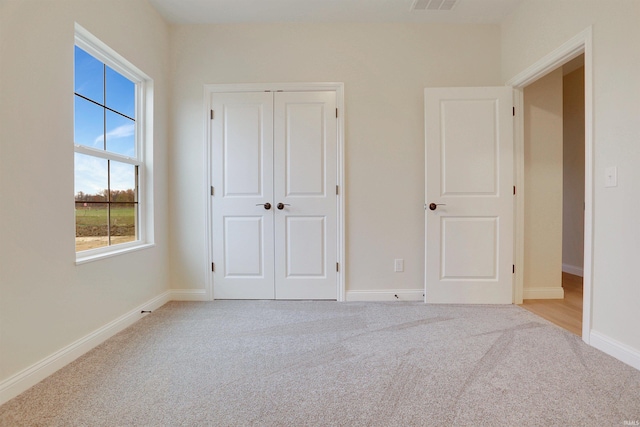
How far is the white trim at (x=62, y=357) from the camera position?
1.46m

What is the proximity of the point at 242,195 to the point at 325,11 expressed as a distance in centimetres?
189

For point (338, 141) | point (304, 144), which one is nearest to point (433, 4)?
point (338, 141)

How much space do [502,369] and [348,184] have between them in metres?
1.88

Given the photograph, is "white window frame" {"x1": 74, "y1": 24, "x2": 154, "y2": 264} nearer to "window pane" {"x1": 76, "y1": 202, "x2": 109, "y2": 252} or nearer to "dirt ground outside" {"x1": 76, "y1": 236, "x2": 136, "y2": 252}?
"dirt ground outside" {"x1": 76, "y1": 236, "x2": 136, "y2": 252}

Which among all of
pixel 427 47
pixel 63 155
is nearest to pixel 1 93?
pixel 63 155

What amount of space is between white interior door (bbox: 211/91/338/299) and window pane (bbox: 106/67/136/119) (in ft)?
2.29

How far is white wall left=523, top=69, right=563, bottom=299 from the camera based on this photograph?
2.93m

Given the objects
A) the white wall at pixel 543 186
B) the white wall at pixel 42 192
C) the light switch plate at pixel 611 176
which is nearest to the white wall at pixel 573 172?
the white wall at pixel 543 186

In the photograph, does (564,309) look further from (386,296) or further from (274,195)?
(274,195)

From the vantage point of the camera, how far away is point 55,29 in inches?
68.1

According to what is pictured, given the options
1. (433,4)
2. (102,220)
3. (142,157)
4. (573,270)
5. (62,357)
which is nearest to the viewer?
(62,357)

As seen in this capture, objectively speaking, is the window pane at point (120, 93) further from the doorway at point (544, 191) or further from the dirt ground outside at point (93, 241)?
the doorway at point (544, 191)

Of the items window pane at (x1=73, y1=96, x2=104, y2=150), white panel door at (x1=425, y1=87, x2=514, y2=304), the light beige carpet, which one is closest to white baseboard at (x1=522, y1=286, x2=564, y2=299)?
Answer: white panel door at (x1=425, y1=87, x2=514, y2=304)

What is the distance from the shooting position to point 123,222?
2488mm
